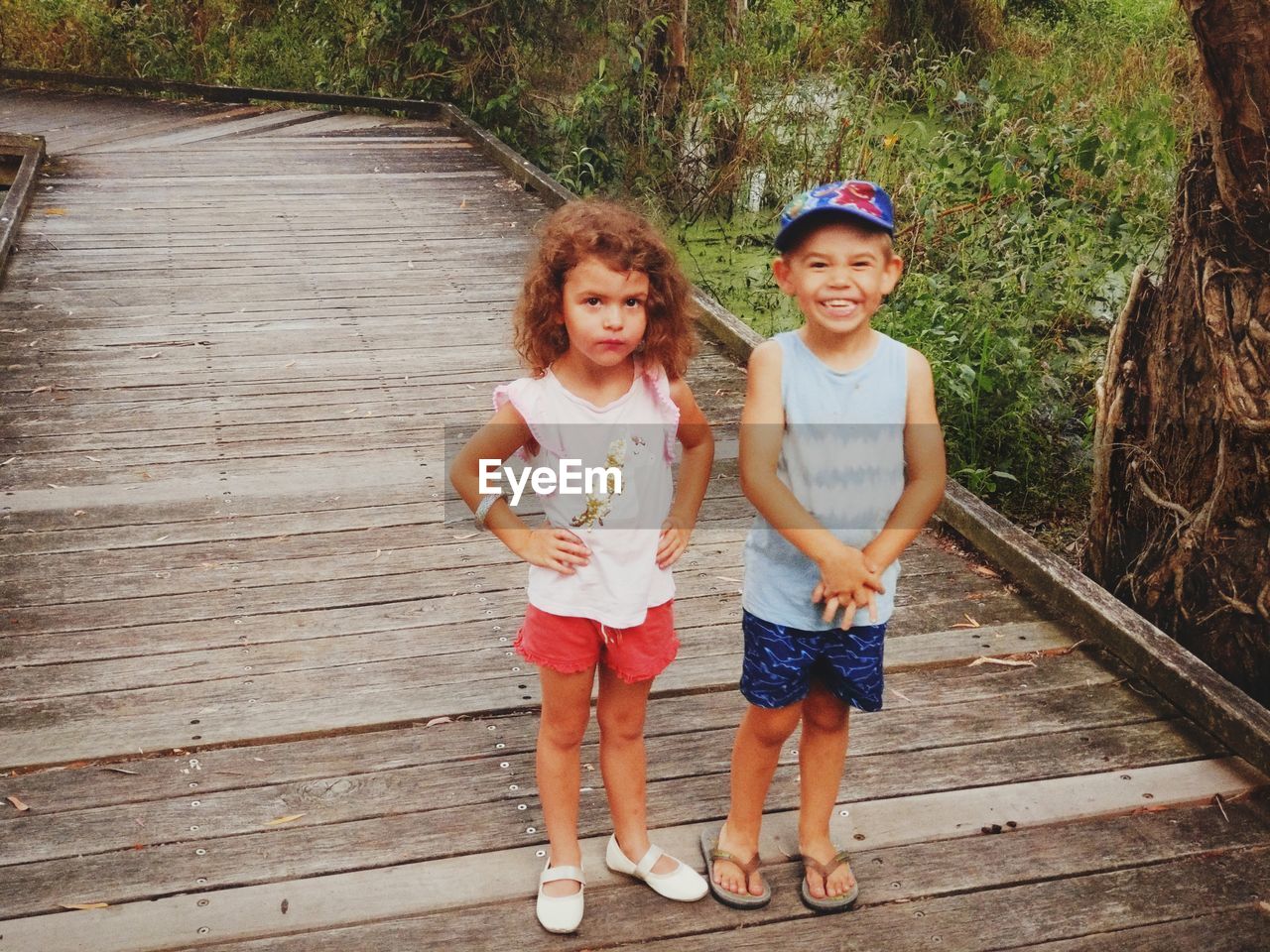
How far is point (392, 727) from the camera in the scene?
2.62m

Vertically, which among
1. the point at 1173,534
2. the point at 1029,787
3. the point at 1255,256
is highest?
the point at 1255,256

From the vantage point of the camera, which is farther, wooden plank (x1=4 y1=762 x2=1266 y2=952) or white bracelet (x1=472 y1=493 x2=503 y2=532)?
wooden plank (x1=4 y1=762 x2=1266 y2=952)

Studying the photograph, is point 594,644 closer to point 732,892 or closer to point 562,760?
point 562,760

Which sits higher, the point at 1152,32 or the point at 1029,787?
the point at 1152,32

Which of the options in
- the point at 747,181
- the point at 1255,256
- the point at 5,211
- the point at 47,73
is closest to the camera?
the point at 1255,256

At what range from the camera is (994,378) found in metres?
4.64

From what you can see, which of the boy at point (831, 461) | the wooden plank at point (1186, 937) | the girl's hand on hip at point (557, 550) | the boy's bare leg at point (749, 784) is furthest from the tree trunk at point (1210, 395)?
the girl's hand on hip at point (557, 550)

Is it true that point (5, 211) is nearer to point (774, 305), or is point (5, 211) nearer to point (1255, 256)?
point (774, 305)

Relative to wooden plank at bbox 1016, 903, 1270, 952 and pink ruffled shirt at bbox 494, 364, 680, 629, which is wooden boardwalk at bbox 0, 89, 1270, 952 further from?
pink ruffled shirt at bbox 494, 364, 680, 629

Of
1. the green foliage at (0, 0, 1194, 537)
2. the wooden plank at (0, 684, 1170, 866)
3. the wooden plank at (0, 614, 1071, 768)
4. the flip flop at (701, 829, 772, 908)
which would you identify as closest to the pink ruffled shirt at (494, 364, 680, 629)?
the flip flop at (701, 829, 772, 908)

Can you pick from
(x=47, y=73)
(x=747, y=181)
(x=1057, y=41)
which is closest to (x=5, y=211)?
(x=747, y=181)

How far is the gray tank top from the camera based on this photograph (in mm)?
1874

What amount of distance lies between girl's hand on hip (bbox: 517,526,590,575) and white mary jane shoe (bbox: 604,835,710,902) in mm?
589

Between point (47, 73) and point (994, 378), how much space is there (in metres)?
9.59
